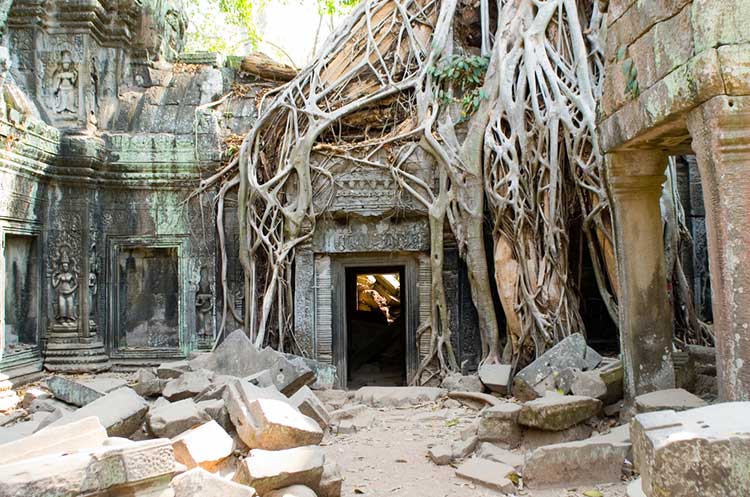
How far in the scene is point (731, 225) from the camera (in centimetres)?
284

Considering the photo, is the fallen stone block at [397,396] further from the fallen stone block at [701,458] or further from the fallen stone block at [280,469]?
the fallen stone block at [701,458]

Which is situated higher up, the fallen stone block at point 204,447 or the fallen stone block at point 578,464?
the fallen stone block at point 204,447

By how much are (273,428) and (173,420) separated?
2.47 ft

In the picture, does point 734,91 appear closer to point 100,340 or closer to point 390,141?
point 390,141

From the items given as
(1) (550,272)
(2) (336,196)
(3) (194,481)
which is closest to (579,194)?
(1) (550,272)

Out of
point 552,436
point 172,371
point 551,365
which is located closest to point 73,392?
point 172,371

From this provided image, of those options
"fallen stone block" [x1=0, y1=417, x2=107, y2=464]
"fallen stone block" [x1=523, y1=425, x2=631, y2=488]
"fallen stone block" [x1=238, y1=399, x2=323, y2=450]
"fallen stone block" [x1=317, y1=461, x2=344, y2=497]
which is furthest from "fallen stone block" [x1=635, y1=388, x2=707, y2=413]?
"fallen stone block" [x1=0, y1=417, x2=107, y2=464]

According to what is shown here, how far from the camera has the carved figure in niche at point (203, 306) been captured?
269 inches

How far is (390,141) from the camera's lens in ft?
21.4

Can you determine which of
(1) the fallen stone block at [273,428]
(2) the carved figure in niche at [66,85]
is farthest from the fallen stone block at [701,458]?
(2) the carved figure in niche at [66,85]

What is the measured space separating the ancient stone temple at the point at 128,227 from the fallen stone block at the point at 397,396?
100cm

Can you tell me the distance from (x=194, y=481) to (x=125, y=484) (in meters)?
0.29

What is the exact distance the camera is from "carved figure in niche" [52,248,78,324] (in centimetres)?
655

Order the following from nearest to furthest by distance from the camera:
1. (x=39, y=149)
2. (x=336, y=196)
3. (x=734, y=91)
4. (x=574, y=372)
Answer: (x=734, y=91) → (x=574, y=372) → (x=39, y=149) → (x=336, y=196)
